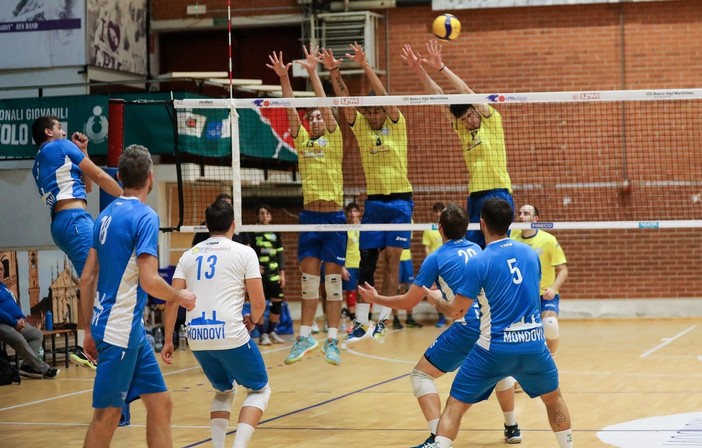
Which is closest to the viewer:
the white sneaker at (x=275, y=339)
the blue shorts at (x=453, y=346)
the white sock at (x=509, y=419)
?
the blue shorts at (x=453, y=346)

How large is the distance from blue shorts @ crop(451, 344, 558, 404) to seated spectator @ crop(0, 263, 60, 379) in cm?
801

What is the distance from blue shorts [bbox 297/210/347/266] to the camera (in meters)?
11.5

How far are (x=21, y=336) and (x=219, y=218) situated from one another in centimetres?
690

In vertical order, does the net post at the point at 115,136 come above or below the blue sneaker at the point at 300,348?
above

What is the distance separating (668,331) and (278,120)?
26.8 feet

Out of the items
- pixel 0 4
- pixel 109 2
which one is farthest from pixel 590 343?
pixel 0 4

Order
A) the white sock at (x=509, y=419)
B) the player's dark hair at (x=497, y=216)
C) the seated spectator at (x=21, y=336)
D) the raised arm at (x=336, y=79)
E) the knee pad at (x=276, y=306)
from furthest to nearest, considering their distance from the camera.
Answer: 1. the knee pad at (x=276, y=306)
2. the seated spectator at (x=21, y=336)
3. the raised arm at (x=336, y=79)
4. the white sock at (x=509, y=419)
5. the player's dark hair at (x=497, y=216)

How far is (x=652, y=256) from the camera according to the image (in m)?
21.2

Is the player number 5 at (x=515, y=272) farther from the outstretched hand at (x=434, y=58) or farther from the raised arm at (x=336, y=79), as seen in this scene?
the raised arm at (x=336, y=79)

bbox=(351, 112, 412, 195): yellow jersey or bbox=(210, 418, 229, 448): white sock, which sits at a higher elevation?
bbox=(351, 112, 412, 195): yellow jersey

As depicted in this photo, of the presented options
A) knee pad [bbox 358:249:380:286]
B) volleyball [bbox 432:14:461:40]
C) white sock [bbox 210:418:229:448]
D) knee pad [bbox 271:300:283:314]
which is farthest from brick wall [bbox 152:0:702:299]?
white sock [bbox 210:418:229:448]

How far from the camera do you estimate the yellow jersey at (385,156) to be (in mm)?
11570

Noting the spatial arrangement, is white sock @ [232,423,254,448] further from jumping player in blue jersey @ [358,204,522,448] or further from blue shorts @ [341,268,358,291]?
blue shorts @ [341,268,358,291]

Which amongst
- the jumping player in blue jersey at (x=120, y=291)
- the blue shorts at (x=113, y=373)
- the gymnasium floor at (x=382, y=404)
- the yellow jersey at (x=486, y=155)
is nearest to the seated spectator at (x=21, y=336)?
the gymnasium floor at (x=382, y=404)
